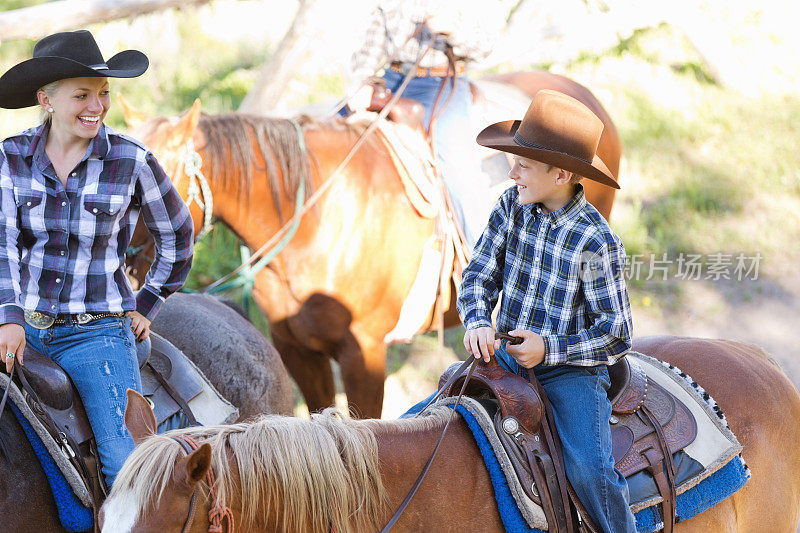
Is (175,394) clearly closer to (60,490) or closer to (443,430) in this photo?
(60,490)

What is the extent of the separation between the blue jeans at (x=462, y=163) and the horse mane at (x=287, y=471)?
2691 mm

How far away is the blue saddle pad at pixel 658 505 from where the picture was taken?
2.10 metres

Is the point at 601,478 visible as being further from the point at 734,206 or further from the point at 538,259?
the point at 734,206

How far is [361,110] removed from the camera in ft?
15.7

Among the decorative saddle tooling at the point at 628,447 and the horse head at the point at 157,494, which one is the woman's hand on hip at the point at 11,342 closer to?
the horse head at the point at 157,494

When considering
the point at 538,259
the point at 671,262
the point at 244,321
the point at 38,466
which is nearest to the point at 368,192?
the point at 244,321

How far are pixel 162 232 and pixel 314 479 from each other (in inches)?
52.7

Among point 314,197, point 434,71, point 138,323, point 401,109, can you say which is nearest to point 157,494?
point 138,323

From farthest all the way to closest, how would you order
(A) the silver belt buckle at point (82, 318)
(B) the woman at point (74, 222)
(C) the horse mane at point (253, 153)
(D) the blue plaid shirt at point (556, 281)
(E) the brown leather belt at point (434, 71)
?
(E) the brown leather belt at point (434, 71) → (C) the horse mane at point (253, 153) → (A) the silver belt buckle at point (82, 318) → (B) the woman at point (74, 222) → (D) the blue plaid shirt at point (556, 281)

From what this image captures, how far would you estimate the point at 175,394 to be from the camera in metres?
2.82

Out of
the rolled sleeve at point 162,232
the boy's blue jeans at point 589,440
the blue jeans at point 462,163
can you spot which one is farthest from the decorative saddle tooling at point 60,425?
the blue jeans at point 462,163

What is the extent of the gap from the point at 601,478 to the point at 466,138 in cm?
283

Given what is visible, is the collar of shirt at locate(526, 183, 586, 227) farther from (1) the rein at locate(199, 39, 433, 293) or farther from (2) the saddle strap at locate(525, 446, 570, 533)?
(1) the rein at locate(199, 39, 433, 293)

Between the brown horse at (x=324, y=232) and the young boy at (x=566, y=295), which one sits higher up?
the young boy at (x=566, y=295)
